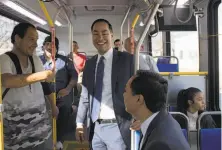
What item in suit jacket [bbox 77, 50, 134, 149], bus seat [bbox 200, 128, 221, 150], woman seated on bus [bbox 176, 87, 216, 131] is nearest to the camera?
suit jacket [bbox 77, 50, 134, 149]

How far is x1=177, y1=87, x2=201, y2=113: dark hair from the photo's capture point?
11.4 feet

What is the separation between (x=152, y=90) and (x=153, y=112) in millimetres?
110

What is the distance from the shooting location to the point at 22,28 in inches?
90.5

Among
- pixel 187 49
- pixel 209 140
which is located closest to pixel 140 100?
pixel 209 140

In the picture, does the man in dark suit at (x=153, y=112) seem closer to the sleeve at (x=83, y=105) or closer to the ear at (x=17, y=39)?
the sleeve at (x=83, y=105)

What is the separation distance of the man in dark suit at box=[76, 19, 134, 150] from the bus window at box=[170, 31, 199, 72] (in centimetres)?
416

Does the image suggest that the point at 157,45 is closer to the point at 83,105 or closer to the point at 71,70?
the point at 71,70

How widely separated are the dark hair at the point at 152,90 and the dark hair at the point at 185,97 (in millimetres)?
2125

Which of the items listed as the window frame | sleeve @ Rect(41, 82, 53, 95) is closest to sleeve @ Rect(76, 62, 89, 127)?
sleeve @ Rect(41, 82, 53, 95)

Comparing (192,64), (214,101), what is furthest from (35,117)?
(192,64)

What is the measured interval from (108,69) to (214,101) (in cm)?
326

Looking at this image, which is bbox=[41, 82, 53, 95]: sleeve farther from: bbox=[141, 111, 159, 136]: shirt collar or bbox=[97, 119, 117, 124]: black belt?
bbox=[141, 111, 159, 136]: shirt collar

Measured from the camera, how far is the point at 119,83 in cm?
226

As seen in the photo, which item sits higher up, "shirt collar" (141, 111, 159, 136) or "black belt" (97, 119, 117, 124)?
"shirt collar" (141, 111, 159, 136)
